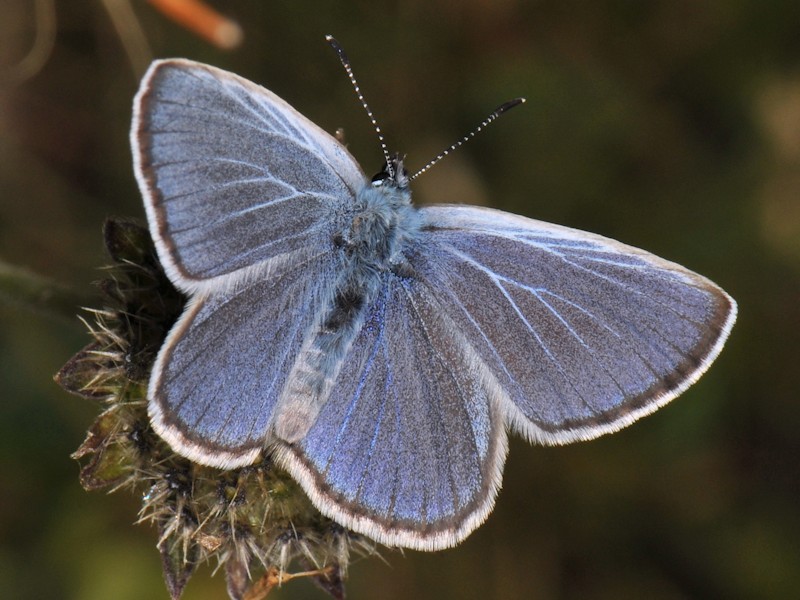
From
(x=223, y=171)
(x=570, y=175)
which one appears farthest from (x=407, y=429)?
(x=570, y=175)

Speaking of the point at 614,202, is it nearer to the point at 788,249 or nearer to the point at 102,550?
the point at 788,249

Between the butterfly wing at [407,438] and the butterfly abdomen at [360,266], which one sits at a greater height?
the butterfly abdomen at [360,266]

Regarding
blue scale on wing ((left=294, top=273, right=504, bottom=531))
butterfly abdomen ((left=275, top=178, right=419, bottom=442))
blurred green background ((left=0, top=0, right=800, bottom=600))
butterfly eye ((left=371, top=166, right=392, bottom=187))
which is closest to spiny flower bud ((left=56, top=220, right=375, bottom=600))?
blue scale on wing ((left=294, top=273, right=504, bottom=531))

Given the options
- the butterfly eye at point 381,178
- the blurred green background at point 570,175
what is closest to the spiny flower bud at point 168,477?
the butterfly eye at point 381,178

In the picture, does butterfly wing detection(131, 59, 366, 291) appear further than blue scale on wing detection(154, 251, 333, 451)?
No

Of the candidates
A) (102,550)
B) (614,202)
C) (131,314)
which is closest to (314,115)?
(614,202)

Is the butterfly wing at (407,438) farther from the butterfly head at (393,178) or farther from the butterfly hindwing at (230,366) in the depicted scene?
the butterfly head at (393,178)

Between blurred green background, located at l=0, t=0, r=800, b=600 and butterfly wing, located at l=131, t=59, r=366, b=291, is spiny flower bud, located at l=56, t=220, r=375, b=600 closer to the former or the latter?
butterfly wing, located at l=131, t=59, r=366, b=291
